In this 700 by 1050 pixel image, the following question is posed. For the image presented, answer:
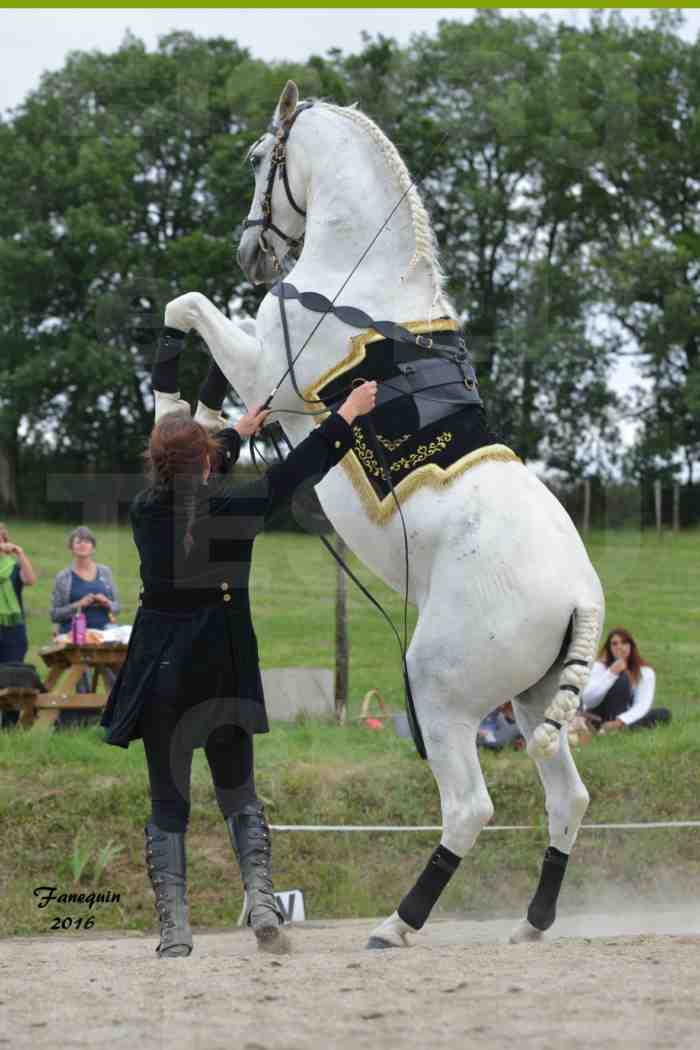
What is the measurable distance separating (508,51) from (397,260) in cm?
1437

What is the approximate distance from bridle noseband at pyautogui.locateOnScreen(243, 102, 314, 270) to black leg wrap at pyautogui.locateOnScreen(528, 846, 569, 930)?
8.36 ft

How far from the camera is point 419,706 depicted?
4750mm

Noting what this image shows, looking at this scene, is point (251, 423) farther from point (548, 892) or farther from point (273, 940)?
point (548, 892)

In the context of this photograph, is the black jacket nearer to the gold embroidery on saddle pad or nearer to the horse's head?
the gold embroidery on saddle pad

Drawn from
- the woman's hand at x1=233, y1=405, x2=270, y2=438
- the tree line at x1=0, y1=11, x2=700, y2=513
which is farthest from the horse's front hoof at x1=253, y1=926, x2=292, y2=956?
the tree line at x1=0, y1=11, x2=700, y2=513

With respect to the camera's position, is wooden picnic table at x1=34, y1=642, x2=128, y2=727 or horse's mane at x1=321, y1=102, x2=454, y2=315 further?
wooden picnic table at x1=34, y1=642, x2=128, y2=727

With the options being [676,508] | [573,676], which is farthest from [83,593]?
[676,508]

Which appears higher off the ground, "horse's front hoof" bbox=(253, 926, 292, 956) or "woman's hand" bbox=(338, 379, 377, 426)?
"woman's hand" bbox=(338, 379, 377, 426)

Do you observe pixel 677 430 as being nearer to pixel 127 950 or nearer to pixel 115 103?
pixel 115 103

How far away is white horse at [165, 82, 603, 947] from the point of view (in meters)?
4.61

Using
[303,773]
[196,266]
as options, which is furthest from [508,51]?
[303,773]

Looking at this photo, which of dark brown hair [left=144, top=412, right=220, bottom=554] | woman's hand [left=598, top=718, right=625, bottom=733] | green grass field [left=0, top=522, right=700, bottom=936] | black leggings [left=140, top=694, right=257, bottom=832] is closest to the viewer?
dark brown hair [left=144, top=412, right=220, bottom=554]

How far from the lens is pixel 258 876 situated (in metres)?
4.57

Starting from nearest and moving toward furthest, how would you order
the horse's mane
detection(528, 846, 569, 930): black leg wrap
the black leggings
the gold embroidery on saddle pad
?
1. the black leggings
2. the gold embroidery on saddle pad
3. detection(528, 846, 569, 930): black leg wrap
4. the horse's mane
